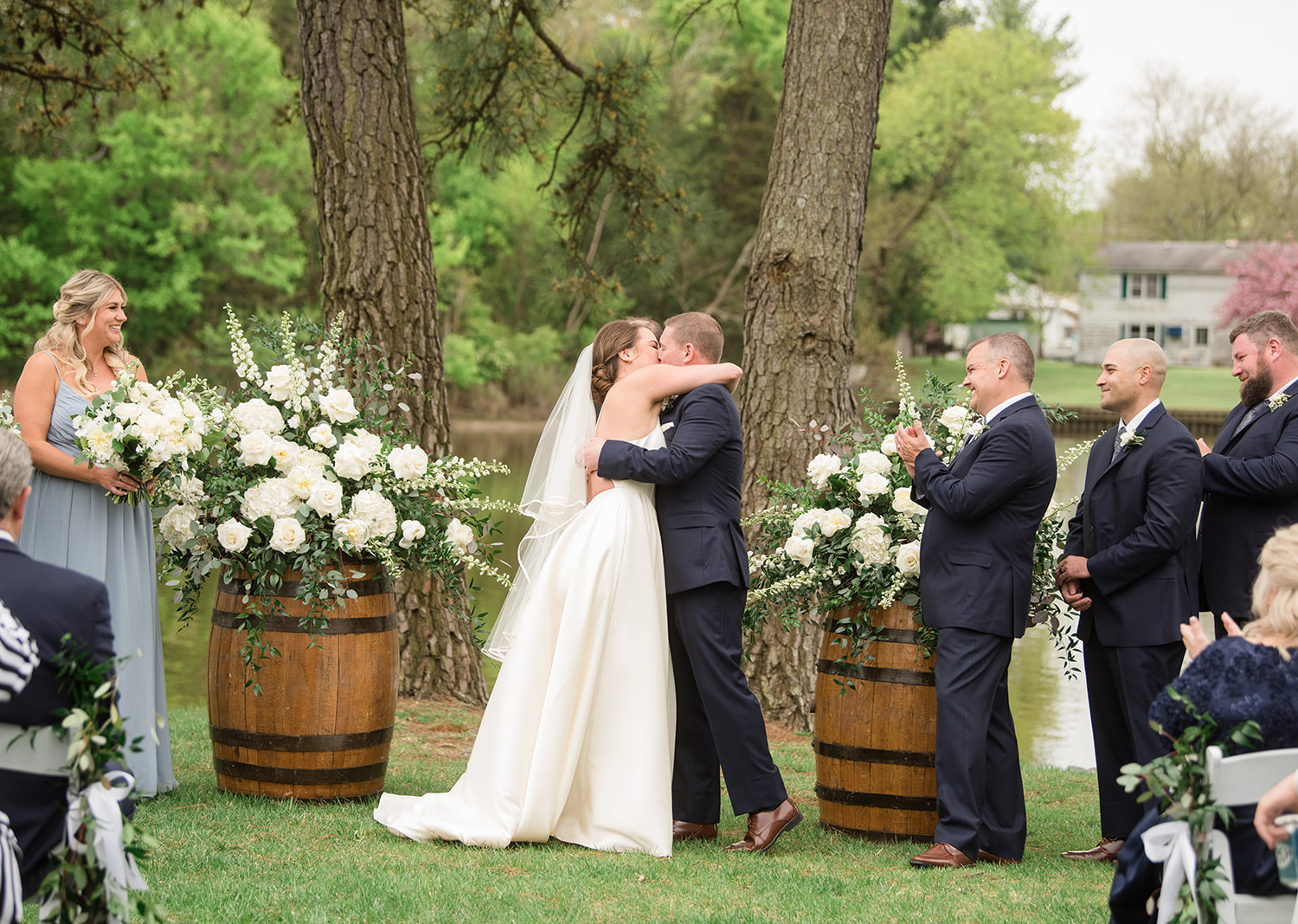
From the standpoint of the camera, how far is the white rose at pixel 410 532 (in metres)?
5.41

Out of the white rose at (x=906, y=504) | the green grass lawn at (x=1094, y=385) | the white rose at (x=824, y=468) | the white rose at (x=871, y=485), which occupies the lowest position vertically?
the white rose at (x=906, y=504)

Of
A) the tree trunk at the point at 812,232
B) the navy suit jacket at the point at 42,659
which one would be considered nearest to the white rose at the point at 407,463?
the navy suit jacket at the point at 42,659

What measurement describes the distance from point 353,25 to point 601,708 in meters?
4.83

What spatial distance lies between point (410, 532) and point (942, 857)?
2572mm

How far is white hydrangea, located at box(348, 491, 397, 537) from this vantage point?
17.1ft

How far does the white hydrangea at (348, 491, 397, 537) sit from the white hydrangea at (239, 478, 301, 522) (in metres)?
0.25

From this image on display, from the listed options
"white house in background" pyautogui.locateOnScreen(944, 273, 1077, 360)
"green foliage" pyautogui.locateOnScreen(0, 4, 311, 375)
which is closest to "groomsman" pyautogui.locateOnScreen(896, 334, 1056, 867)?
"white house in background" pyautogui.locateOnScreen(944, 273, 1077, 360)

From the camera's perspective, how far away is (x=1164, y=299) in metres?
66.1

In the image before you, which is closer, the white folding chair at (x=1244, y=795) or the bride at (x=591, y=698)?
the white folding chair at (x=1244, y=795)

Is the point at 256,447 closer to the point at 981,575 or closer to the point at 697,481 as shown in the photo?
the point at 697,481

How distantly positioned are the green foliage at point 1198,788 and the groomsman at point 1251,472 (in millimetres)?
2466

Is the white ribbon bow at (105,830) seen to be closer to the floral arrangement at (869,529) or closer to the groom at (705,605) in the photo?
the groom at (705,605)

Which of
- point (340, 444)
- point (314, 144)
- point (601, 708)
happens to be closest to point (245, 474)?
point (340, 444)

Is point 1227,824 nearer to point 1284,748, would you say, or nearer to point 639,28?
point 1284,748
